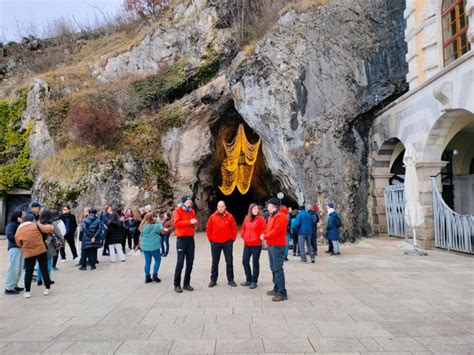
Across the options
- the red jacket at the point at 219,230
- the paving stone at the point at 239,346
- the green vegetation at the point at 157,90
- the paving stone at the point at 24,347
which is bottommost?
the paving stone at the point at 239,346

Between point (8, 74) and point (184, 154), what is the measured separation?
20.3m

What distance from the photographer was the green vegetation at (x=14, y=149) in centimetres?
2106

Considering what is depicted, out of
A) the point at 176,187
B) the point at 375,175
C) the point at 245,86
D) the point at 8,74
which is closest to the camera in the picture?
the point at 375,175

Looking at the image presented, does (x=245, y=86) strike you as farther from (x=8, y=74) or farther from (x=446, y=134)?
(x=8, y=74)

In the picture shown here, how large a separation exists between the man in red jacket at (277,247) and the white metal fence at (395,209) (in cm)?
899

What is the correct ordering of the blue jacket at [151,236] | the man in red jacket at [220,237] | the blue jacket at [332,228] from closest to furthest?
the man in red jacket at [220,237] → the blue jacket at [151,236] → the blue jacket at [332,228]

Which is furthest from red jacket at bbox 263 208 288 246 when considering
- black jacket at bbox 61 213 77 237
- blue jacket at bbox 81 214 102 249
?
black jacket at bbox 61 213 77 237

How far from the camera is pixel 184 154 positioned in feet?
66.0

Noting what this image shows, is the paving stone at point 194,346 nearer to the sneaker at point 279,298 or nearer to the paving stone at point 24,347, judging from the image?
the paving stone at point 24,347

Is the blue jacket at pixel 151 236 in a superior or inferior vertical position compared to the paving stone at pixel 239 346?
superior

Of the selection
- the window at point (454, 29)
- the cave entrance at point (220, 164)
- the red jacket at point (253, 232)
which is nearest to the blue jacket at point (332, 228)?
the red jacket at point (253, 232)

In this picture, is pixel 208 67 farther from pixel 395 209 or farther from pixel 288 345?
pixel 288 345

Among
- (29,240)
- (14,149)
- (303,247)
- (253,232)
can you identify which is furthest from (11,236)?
(14,149)

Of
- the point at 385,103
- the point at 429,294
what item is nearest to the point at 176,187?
the point at 385,103
